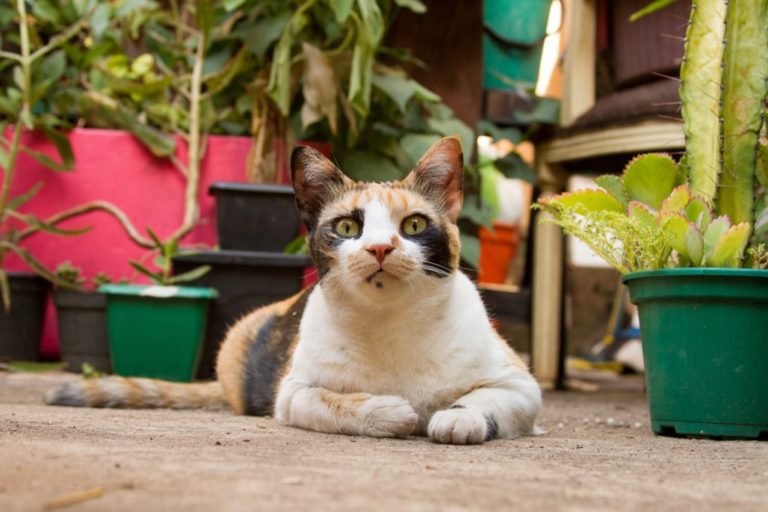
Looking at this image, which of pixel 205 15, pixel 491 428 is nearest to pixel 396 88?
pixel 205 15

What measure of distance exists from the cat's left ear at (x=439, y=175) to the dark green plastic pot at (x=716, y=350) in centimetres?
44

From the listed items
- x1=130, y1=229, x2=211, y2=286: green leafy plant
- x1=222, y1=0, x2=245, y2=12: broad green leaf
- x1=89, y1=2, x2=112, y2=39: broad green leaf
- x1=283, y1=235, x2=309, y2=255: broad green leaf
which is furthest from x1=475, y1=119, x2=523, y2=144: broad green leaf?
x1=89, y1=2, x2=112, y2=39: broad green leaf

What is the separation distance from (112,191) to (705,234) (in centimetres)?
231

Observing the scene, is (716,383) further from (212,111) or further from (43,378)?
(212,111)

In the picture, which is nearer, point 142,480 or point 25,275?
point 142,480

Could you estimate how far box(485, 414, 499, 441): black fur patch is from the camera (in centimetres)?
157

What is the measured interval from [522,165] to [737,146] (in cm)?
167

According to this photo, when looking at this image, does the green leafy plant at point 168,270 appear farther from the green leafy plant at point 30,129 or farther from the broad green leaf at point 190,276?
the green leafy plant at point 30,129

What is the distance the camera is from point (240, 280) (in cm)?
→ 292

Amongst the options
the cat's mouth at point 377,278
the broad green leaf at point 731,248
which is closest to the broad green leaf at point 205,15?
the cat's mouth at point 377,278

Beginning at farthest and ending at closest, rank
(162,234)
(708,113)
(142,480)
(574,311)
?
(574,311) → (162,234) → (708,113) → (142,480)

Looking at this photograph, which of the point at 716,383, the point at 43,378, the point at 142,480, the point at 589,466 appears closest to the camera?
the point at 142,480

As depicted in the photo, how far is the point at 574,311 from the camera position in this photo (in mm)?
5684

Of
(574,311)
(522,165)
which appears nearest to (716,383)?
(522,165)
